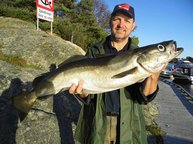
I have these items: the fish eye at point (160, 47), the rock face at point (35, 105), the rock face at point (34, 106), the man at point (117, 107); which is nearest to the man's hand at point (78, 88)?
the man at point (117, 107)

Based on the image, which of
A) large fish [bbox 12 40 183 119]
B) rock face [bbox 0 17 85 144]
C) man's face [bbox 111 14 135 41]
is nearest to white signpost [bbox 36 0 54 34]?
rock face [bbox 0 17 85 144]

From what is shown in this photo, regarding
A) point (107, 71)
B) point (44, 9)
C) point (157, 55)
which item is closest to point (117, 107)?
point (107, 71)

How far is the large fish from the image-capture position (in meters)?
3.79

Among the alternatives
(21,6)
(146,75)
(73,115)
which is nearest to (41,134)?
(73,115)

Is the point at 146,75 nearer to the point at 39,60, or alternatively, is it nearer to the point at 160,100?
the point at 39,60

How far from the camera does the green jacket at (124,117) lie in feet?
13.6

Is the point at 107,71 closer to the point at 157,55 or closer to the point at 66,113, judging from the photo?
the point at 157,55

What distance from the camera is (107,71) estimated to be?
12.9ft

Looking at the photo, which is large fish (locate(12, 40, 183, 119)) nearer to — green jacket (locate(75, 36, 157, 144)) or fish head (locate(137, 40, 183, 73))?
fish head (locate(137, 40, 183, 73))

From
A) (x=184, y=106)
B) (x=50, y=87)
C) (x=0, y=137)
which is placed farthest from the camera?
(x=184, y=106)

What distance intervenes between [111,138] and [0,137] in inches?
130

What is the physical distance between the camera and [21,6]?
33438mm

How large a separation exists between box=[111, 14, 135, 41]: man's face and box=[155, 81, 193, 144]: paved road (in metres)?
4.31

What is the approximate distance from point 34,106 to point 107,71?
444 centimetres
